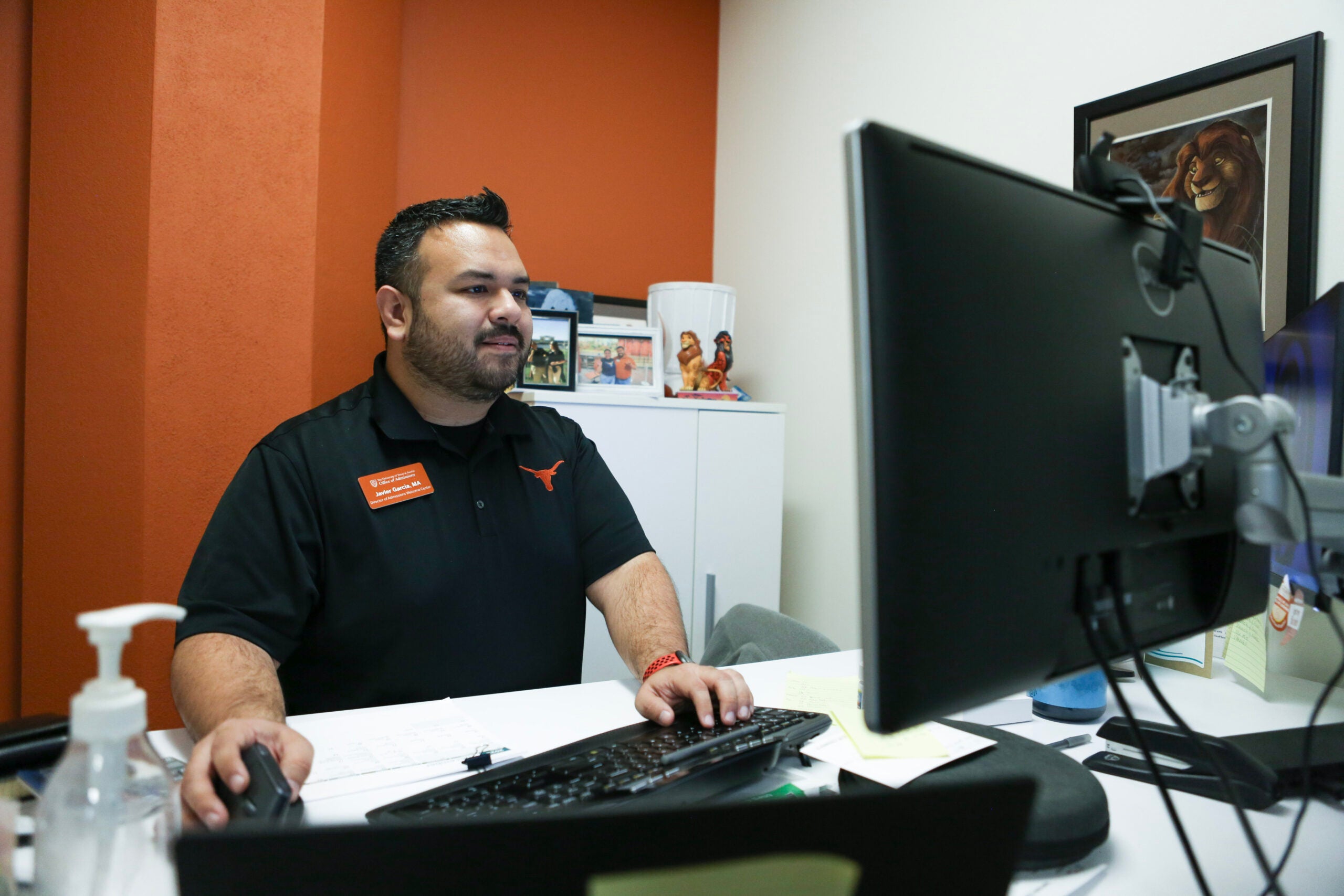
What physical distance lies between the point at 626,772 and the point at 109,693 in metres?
0.48

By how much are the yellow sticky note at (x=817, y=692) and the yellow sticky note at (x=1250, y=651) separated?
0.64m

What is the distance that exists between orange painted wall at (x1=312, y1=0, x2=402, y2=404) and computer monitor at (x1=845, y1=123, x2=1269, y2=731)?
2.13 m

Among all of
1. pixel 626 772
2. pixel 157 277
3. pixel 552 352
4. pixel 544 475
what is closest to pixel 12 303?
pixel 157 277

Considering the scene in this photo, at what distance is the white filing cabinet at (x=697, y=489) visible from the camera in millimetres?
2520

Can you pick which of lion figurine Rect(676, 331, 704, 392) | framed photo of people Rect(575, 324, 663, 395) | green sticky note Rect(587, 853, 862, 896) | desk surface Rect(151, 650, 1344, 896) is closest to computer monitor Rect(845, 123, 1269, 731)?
green sticky note Rect(587, 853, 862, 896)

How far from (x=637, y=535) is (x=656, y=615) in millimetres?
223

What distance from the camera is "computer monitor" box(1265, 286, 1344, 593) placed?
1.14 metres

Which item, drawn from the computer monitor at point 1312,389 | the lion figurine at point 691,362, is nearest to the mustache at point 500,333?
the lion figurine at point 691,362

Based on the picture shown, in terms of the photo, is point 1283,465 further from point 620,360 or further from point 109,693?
point 620,360

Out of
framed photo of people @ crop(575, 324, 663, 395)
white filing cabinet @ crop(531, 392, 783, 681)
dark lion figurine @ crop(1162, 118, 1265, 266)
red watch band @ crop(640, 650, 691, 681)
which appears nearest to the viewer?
red watch band @ crop(640, 650, 691, 681)

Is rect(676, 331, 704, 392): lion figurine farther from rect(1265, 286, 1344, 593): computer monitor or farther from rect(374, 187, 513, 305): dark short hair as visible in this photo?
rect(1265, 286, 1344, 593): computer monitor

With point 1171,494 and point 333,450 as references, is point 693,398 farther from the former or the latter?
point 1171,494

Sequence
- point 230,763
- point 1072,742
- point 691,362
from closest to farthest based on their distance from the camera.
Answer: point 230,763
point 1072,742
point 691,362

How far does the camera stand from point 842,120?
9.29 feet
